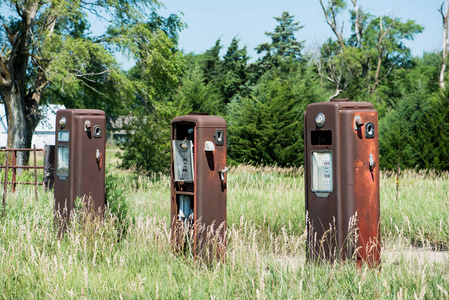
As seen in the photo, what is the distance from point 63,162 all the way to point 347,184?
3.76 m

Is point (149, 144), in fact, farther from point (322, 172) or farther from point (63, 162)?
point (322, 172)

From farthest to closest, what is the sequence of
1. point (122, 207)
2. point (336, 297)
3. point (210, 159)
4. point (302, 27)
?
point (302, 27)
point (122, 207)
point (210, 159)
point (336, 297)

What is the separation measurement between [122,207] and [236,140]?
14.4m

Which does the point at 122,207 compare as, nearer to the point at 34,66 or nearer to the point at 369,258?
the point at 369,258

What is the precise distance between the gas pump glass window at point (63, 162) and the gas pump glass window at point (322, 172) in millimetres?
3280

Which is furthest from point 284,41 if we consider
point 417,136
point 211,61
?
point 417,136

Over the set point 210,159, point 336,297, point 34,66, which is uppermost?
point 34,66

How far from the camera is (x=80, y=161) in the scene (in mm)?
6371

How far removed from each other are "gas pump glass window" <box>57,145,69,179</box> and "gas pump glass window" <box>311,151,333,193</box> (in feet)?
→ 10.8

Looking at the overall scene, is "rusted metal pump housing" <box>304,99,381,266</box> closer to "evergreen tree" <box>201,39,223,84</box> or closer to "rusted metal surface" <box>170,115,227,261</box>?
"rusted metal surface" <box>170,115,227,261</box>

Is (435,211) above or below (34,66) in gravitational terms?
below

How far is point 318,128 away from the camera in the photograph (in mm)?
4805

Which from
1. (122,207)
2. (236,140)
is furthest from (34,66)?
(122,207)

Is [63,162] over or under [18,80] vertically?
under
